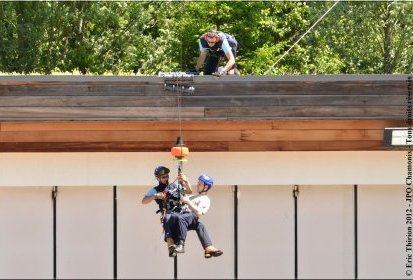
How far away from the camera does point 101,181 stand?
41.3 feet

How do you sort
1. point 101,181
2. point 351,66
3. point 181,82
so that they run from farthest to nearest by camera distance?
1. point 351,66
2. point 101,181
3. point 181,82

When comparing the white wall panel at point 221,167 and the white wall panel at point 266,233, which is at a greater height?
the white wall panel at point 221,167

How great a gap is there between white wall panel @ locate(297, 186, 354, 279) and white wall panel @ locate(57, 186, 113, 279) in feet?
7.06

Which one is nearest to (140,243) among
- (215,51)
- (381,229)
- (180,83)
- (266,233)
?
(266,233)

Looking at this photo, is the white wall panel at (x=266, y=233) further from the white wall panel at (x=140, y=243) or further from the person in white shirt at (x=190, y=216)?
the person in white shirt at (x=190, y=216)

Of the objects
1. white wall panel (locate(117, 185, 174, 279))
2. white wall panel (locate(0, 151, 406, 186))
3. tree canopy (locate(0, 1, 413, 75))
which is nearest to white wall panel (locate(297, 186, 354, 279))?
white wall panel (locate(0, 151, 406, 186))

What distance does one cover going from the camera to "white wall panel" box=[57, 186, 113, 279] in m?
12.9

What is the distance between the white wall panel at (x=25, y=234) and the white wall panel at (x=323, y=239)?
282 centimetres

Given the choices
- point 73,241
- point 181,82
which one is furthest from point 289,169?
point 73,241

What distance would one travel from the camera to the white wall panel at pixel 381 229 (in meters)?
13.1

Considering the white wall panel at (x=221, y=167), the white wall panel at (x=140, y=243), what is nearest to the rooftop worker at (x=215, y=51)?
the white wall panel at (x=221, y=167)

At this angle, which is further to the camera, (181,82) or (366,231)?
(366,231)

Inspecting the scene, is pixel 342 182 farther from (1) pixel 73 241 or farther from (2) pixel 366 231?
(1) pixel 73 241

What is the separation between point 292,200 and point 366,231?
0.91 meters
